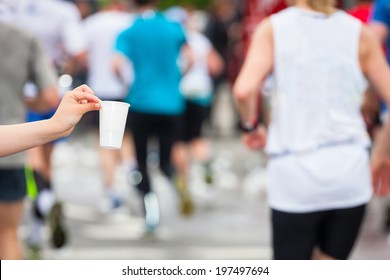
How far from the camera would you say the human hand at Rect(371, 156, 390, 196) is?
472cm

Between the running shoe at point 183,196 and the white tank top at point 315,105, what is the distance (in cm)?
538

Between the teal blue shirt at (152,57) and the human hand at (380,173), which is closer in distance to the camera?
the human hand at (380,173)

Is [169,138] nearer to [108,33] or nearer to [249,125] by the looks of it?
[108,33]

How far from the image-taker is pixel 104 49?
9977 millimetres

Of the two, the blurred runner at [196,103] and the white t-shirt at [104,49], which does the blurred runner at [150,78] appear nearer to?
the white t-shirt at [104,49]

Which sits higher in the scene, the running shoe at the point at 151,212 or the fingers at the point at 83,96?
the fingers at the point at 83,96

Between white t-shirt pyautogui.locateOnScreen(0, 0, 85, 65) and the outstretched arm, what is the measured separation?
4.10m

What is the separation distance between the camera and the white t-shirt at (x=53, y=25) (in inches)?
295

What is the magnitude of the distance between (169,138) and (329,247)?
463cm

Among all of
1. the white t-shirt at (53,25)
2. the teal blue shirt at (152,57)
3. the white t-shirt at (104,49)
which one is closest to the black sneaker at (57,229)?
the white t-shirt at (53,25)

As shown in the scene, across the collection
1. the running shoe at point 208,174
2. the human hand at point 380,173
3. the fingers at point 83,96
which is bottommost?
the running shoe at point 208,174

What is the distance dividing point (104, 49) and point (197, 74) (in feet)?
5.05

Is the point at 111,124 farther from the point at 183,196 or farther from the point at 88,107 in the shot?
the point at 183,196

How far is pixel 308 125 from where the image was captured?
4.30 metres
